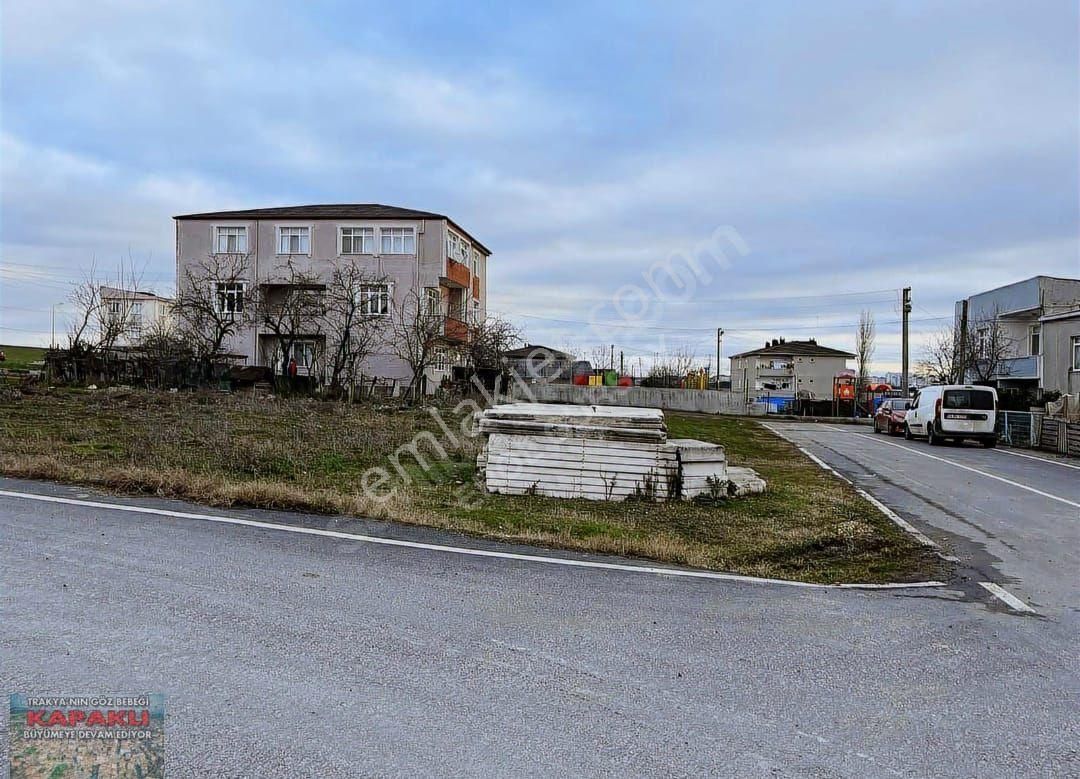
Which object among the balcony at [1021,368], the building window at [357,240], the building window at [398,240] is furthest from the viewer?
the building window at [357,240]

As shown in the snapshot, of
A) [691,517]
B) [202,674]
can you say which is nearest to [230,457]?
[691,517]

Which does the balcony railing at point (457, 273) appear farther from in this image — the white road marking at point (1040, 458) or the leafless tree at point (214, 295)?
the white road marking at point (1040, 458)

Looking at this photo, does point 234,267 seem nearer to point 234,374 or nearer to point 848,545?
point 234,374

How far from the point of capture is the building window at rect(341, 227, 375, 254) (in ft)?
134

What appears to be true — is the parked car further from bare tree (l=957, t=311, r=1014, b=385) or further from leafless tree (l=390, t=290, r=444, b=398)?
leafless tree (l=390, t=290, r=444, b=398)

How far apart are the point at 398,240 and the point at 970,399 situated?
27804 millimetres

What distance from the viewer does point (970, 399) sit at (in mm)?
24500

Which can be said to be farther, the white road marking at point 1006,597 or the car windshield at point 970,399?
the car windshield at point 970,399

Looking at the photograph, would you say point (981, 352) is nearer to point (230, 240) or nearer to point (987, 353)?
point (987, 353)

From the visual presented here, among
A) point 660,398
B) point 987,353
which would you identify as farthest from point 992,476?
point 660,398

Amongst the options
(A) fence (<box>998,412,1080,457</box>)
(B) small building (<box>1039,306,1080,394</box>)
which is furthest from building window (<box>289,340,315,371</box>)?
(B) small building (<box>1039,306,1080,394</box>)

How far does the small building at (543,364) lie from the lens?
52812 millimetres

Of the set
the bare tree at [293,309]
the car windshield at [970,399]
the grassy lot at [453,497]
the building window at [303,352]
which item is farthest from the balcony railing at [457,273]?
the grassy lot at [453,497]

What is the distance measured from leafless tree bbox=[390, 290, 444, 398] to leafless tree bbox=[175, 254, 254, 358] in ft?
23.4
